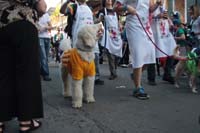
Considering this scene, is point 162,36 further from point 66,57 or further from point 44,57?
point 44,57

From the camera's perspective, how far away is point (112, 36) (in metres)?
10.6

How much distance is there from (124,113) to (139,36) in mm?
1620

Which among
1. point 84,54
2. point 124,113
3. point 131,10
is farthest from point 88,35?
point 124,113

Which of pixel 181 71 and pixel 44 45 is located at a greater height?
pixel 44 45

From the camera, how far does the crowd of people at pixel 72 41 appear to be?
4845 millimetres

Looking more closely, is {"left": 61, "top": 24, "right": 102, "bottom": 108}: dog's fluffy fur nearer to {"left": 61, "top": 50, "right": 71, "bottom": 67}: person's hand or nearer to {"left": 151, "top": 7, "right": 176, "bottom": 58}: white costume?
{"left": 61, "top": 50, "right": 71, "bottom": 67}: person's hand

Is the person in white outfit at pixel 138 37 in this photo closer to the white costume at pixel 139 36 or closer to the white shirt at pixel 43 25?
the white costume at pixel 139 36

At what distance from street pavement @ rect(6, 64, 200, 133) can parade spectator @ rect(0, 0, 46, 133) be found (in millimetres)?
428

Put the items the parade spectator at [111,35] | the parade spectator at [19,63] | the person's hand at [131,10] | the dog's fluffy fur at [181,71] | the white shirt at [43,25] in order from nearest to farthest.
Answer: the parade spectator at [19,63] → the person's hand at [131,10] → the dog's fluffy fur at [181,71] → the parade spectator at [111,35] → the white shirt at [43,25]

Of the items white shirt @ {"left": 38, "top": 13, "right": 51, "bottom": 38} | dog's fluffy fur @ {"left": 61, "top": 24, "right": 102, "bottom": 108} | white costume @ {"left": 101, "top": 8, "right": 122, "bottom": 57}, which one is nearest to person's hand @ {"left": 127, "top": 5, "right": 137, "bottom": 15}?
dog's fluffy fur @ {"left": 61, "top": 24, "right": 102, "bottom": 108}

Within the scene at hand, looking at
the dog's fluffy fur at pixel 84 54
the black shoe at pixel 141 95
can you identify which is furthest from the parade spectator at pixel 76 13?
the black shoe at pixel 141 95

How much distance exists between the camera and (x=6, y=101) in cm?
488

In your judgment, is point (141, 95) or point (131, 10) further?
point (141, 95)

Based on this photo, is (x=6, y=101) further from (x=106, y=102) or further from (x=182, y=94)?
(x=182, y=94)
